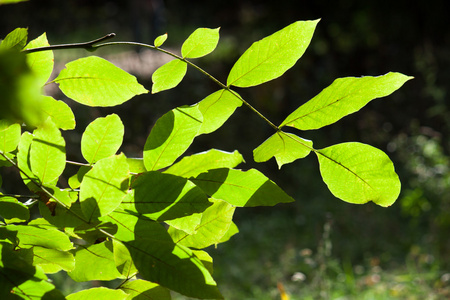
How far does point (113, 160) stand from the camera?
0.39m

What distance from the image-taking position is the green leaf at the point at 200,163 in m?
0.48

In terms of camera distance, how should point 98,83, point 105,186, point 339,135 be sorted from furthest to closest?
1. point 339,135
2. point 98,83
3. point 105,186

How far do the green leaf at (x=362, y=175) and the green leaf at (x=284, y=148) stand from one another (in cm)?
3

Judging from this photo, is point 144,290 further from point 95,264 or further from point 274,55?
point 274,55

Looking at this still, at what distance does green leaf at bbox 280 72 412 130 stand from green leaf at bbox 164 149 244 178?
73mm

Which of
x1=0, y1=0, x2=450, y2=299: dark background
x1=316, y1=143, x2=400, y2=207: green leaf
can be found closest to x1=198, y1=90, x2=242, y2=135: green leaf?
x1=316, y1=143, x2=400, y2=207: green leaf

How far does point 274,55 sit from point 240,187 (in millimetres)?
130

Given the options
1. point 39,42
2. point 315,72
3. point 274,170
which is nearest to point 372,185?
point 39,42

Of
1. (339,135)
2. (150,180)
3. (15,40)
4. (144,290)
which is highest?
(15,40)

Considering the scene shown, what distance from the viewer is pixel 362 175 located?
1.46 feet

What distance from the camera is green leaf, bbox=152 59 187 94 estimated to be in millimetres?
530

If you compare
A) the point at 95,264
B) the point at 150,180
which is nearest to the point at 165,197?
the point at 150,180

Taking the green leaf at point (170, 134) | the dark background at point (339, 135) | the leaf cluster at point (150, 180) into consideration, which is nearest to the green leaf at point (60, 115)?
the leaf cluster at point (150, 180)

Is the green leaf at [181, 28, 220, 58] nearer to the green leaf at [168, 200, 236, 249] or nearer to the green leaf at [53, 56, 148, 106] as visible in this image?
the green leaf at [53, 56, 148, 106]
